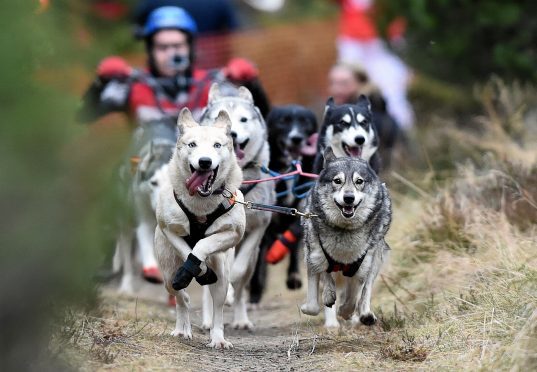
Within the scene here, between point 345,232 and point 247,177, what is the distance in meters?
1.39

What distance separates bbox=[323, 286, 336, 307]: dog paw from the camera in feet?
22.5

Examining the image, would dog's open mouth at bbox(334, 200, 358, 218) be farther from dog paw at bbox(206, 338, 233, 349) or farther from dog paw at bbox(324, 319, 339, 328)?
dog paw at bbox(324, 319, 339, 328)

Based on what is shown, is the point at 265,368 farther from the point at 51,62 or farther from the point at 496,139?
the point at 496,139

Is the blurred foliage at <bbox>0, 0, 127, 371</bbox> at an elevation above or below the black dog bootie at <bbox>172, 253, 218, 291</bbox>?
above

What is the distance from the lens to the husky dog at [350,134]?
793 cm

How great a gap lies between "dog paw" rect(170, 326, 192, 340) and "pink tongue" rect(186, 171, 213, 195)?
1005mm

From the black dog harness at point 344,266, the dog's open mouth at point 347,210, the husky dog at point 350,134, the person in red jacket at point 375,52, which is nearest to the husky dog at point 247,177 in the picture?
the husky dog at point 350,134

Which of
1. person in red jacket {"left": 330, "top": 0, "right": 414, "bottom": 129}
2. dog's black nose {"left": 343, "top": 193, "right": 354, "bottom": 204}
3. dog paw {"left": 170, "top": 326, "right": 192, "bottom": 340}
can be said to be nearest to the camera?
dog's black nose {"left": 343, "top": 193, "right": 354, "bottom": 204}

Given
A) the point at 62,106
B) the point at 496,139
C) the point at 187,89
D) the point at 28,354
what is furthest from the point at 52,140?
the point at 496,139

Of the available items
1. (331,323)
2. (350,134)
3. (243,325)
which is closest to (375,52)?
(350,134)

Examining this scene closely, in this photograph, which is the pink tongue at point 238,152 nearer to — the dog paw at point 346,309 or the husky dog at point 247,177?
the husky dog at point 247,177

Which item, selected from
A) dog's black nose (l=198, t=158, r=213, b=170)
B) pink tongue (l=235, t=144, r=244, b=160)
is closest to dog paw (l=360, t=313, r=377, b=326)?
dog's black nose (l=198, t=158, r=213, b=170)

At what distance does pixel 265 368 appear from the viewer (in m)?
6.27

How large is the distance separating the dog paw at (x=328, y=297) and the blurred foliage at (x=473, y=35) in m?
6.33
